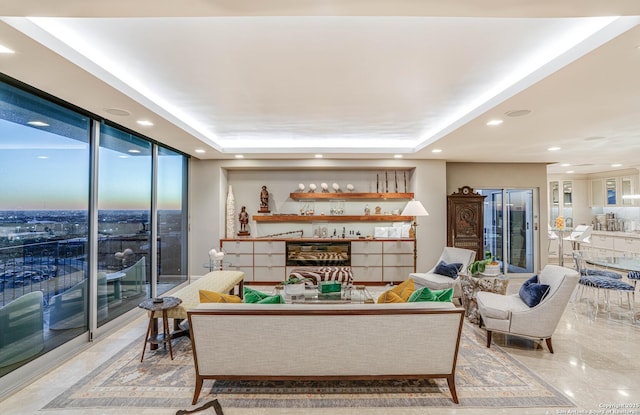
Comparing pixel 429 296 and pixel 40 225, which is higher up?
pixel 40 225

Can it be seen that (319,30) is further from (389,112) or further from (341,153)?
(341,153)

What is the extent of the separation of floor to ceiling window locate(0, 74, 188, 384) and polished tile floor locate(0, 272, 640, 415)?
0.89ft

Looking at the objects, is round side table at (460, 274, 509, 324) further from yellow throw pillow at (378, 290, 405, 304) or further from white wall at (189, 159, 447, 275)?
white wall at (189, 159, 447, 275)

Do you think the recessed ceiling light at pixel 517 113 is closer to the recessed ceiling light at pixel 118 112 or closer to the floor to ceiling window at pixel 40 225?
the recessed ceiling light at pixel 118 112

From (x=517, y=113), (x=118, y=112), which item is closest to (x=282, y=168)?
(x=118, y=112)

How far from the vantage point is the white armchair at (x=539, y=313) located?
123 inches

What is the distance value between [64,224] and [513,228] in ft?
26.2

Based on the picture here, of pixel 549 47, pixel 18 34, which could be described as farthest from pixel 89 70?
pixel 549 47

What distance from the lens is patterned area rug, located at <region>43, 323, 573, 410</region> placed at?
96.0 inches

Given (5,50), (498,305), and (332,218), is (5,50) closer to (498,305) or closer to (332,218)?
(498,305)

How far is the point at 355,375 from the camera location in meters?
2.47

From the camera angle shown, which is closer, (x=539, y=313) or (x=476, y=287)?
(x=539, y=313)

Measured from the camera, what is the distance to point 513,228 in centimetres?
704

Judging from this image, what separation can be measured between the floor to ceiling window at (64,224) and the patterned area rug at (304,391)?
766mm
